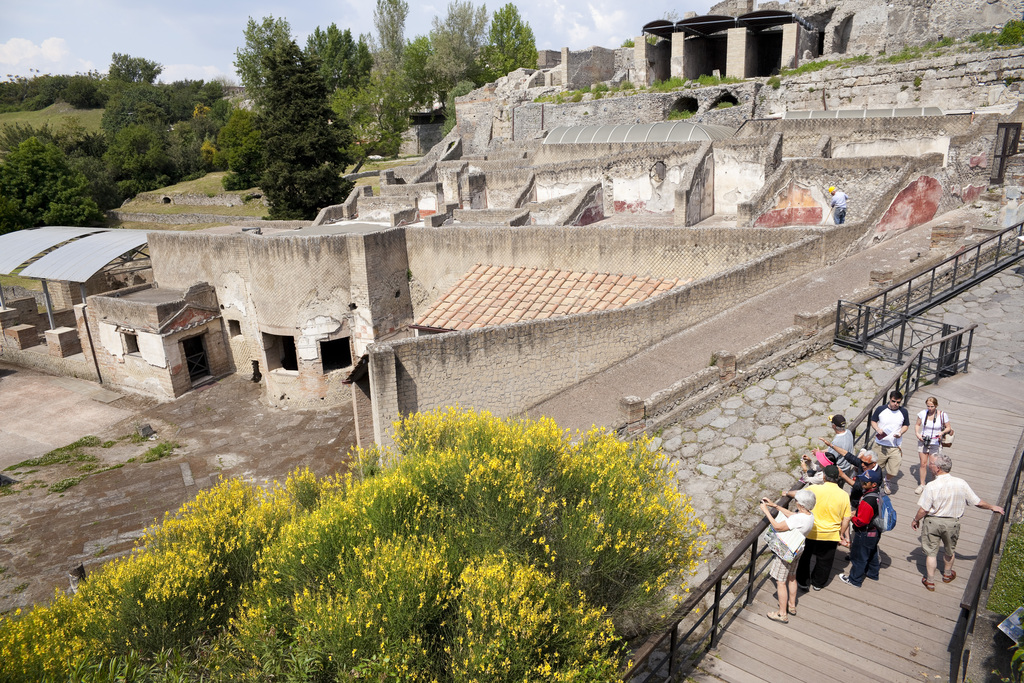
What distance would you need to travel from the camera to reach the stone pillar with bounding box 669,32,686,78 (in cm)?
3231

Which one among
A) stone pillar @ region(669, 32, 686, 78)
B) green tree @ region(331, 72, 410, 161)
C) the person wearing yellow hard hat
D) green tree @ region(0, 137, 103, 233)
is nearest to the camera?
the person wearing yellow hard hat

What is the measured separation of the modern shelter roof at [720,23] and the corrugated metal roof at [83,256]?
2544 cm

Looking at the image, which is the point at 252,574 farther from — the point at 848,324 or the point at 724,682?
the point at 848,324

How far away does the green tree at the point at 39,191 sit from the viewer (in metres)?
36.7

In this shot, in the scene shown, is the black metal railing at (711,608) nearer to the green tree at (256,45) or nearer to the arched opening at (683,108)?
the arched opening at (683,108)

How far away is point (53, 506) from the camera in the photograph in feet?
42.3

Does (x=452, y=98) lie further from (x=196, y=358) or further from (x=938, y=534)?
(x=938, y=534)

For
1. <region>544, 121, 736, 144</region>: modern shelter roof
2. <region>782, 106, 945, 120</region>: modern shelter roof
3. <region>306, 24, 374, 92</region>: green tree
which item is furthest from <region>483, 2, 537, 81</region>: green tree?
<region>782, 106, 945, 120</region>: modern shelter roof

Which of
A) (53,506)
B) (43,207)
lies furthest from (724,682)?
(43,207)

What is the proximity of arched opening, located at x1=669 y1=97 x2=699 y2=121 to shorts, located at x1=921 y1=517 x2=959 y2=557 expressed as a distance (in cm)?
2658

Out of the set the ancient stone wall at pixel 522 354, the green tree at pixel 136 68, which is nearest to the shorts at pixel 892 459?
the ancient stone wall at pixel 522 354

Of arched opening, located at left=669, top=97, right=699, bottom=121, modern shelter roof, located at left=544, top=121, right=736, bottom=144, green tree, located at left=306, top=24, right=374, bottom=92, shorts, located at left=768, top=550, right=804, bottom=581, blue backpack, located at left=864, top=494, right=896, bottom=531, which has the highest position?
green tree, located at left=306, top=24, right=374, bottom=92

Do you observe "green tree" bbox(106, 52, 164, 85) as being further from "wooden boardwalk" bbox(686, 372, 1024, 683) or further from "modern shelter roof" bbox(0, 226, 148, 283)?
"wooden boardwalk" bbox(686, 372, 1024, 683)

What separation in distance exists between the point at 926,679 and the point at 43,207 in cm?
4521
